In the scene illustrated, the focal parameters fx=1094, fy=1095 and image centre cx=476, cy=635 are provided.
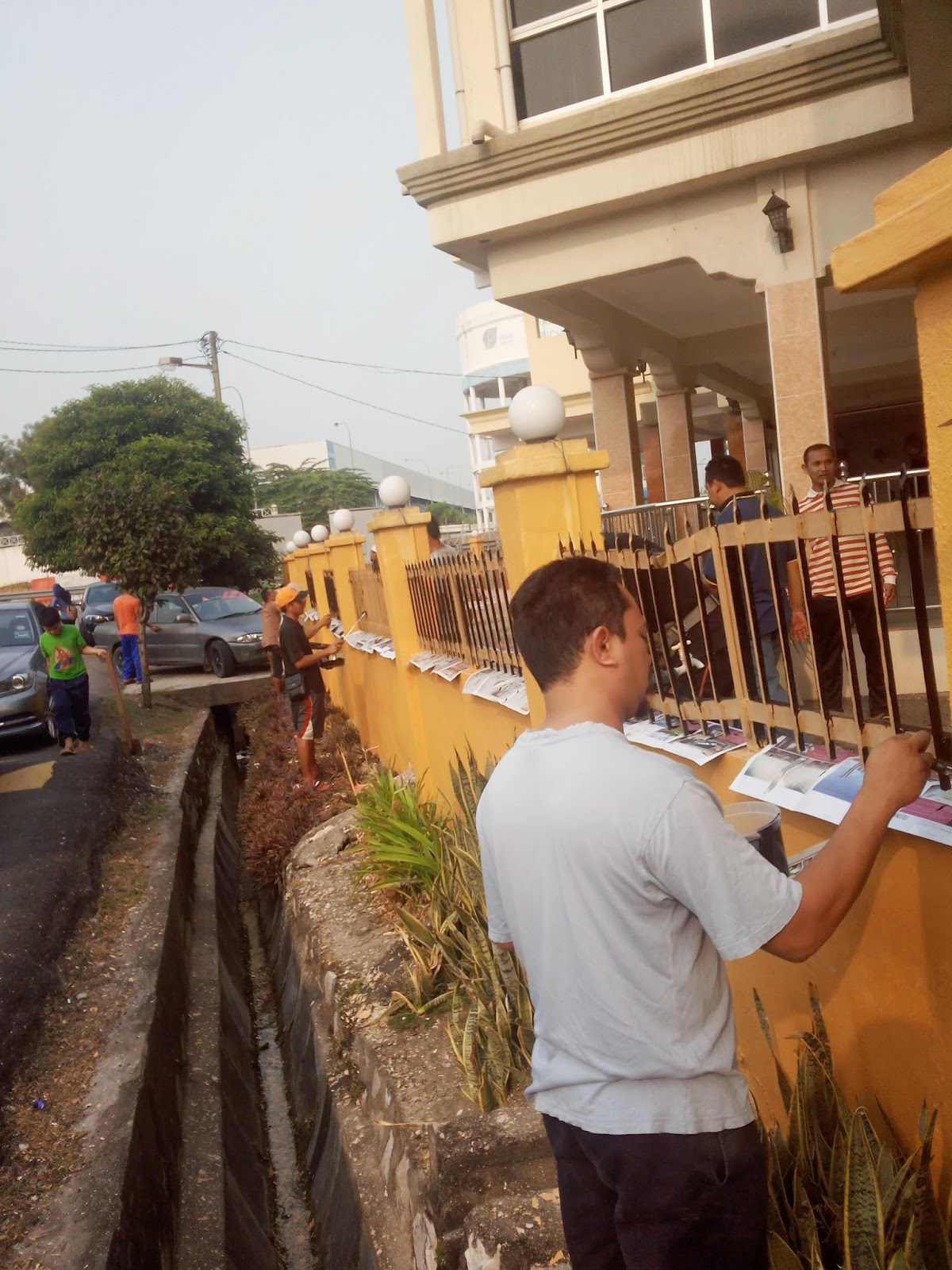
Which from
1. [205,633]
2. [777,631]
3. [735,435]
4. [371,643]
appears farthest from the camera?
[735,435]

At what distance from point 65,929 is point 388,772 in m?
2.18

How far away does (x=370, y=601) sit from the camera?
33.9ft

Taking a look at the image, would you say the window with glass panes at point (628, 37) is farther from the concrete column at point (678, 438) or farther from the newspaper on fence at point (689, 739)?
the newspaper on fence at point (689, 739)

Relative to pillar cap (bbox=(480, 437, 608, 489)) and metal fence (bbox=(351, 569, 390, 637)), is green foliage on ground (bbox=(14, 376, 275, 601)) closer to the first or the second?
metal fence (bbox=(351, 569, 390, 637))

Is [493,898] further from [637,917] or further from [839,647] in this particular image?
[839,647]

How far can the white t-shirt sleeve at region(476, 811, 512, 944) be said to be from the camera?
2023mm

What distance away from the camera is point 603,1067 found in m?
1.80

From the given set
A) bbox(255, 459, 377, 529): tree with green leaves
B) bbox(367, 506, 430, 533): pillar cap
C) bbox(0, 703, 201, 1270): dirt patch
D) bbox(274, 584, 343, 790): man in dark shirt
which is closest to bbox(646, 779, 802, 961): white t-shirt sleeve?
bbox(0, 703, 201, 1270): dirt patch

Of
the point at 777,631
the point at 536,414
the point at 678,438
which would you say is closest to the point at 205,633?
the point at 678,438

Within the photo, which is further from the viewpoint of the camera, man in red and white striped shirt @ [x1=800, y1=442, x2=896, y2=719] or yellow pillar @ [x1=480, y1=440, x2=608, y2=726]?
yellow pillar @ [x1=480, y1=440, x2=608, y2=726]

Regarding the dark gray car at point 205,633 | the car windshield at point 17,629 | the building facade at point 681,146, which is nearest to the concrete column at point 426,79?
the building facade at point 681,146

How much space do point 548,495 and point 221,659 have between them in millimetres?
13781

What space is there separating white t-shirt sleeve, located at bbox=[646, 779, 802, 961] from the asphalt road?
13.3 ft

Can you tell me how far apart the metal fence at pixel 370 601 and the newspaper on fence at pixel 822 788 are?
6.08m
